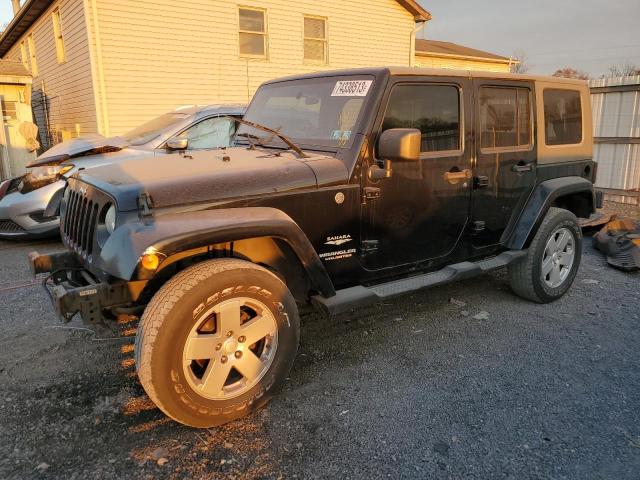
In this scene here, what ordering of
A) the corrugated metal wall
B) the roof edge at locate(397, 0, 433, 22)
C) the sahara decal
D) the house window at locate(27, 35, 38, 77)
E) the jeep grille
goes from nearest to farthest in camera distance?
1. the jeep grille
2. the sahara decal
3. the corrugated metal wall
4. the roof edge at locate(397, 0, 433, 22)
5. the house window at locate(27, 35, 38, 77)

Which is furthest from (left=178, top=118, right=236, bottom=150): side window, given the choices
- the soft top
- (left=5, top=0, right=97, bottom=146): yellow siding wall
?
(left=5, top=0, right=97, bottom=146): yellow siding wall

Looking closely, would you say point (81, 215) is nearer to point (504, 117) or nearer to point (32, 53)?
point (504, 117)

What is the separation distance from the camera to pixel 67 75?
1325cm

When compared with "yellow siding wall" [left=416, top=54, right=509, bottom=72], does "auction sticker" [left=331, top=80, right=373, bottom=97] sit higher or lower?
lower

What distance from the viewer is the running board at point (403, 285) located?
3.19 meters

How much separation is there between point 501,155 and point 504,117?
1.09 feet

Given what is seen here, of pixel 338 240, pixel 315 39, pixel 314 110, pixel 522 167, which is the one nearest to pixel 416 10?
pixel 315 39

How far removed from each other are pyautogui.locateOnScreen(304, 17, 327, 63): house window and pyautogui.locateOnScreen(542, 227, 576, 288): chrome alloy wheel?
11333 millimetres

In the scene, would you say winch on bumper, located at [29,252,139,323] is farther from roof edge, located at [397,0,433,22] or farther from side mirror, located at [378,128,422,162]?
roof edge, located at [397,0,433,22]

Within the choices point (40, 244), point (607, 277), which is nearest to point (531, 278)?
point (607, 277)

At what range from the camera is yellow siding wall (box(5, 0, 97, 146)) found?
38.3 ft

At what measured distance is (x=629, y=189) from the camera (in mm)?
9359

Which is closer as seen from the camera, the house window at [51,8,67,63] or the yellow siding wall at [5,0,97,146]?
the yellow siding wall at [5,0,97,146]

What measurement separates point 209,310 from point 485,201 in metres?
2.59
